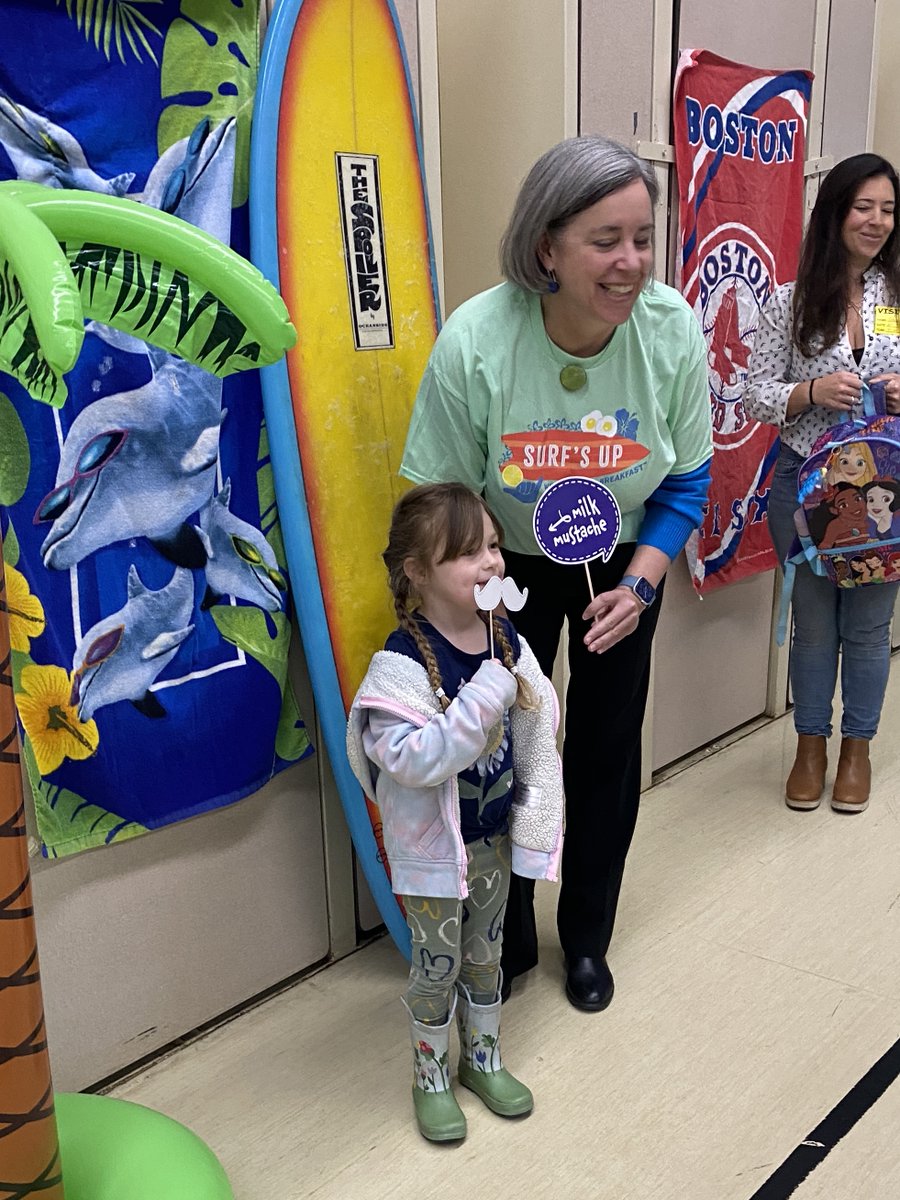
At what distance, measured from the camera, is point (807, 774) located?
2.96 m

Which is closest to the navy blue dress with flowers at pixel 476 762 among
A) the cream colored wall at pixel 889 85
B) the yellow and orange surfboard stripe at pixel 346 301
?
the yellow and orange surfboard stripe at pixel 346 301

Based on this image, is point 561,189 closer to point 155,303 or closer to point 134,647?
point 155,303

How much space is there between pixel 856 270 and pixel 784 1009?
167 cm

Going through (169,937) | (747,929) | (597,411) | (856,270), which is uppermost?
(856,270)

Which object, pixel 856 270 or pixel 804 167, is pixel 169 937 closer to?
pixel 856 270

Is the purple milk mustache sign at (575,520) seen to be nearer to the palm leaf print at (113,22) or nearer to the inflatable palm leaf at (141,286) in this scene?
the inflatable palm leaf at (141,286)

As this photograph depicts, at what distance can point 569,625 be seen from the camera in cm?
206

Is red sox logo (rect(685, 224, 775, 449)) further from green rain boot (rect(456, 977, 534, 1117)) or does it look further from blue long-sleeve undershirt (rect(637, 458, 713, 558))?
green rain boot (rect(456, 977, 534, 1117))

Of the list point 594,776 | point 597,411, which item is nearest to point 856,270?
point 597,411

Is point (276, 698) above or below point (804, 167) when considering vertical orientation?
below

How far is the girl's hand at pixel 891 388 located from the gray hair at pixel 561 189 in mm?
1107

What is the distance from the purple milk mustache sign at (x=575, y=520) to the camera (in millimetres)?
1823

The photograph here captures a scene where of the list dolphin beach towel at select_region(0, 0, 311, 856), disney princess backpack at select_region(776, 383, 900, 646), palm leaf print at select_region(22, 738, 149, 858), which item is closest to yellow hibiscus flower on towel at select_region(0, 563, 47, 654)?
dolphin beach towel at select_region(0, 0, 311, 856)

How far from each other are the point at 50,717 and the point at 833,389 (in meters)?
1.87
